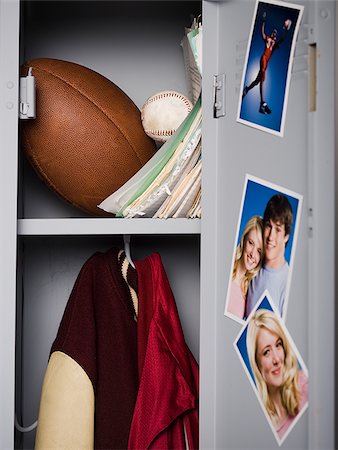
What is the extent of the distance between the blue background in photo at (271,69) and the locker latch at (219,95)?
0.29 ft

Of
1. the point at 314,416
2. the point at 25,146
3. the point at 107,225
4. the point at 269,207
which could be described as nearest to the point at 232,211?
the point at 269,207

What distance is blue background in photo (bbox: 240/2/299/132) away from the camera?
1.13 meters

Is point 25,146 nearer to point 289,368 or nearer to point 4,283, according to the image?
point 4,283

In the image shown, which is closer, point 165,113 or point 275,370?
point 275,370

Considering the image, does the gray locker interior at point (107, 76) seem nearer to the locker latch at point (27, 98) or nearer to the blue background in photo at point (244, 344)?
the locker latch at point (27, 98)

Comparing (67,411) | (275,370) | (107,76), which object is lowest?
(67,411)

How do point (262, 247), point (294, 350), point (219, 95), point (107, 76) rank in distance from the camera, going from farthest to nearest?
point (107, 76), point (219, 95), point (262, 247), point (294, 350)

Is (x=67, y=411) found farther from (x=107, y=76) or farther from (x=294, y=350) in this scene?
(x=107, y=76)

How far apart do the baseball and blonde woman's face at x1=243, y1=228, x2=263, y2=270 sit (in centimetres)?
42

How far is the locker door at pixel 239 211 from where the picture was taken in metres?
1.01

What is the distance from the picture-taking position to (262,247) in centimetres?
117

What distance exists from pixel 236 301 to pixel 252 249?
0.12 metres

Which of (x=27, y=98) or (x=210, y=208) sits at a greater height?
(x=27, y=98)

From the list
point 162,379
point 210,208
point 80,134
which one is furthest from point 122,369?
point 80,134
